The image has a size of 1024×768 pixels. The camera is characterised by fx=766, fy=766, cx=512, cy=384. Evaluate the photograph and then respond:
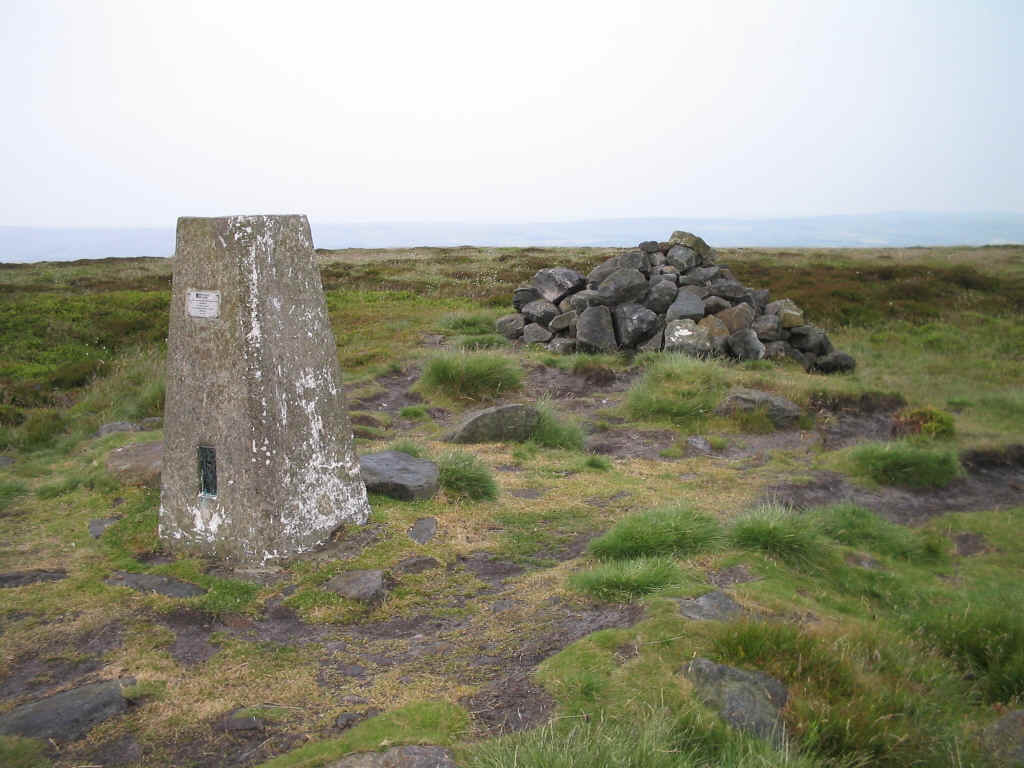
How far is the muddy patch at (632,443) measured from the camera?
1054 cm

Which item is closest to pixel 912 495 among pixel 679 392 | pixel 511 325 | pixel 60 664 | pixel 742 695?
pixel 679 392

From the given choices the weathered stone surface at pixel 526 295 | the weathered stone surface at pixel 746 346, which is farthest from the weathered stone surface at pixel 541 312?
the weathered stone surface at pixel 746 346

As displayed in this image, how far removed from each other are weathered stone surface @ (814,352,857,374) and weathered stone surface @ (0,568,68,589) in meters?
14.4

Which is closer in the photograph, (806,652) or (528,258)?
(806,652)

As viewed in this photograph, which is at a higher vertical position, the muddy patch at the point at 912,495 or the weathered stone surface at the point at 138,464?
the weathered stone surface at the point at 138,464

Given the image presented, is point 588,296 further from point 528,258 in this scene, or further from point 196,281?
point 528,258

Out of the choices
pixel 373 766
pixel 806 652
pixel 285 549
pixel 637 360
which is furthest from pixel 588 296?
pixel 373 766

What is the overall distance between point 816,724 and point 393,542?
3.68 m

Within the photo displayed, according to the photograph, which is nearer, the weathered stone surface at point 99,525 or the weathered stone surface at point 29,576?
the weathered stone surface at point 29,576

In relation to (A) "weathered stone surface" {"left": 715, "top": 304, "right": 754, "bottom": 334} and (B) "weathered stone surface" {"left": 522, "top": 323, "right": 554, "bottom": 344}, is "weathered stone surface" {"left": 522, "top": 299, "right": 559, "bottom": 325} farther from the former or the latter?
(A) "weathered stone surface" {"left": 715, "top": 304, "right": 754, "bottom": 334}

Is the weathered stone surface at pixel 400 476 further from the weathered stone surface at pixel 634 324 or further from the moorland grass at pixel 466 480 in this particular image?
the weathered stone surface at pixel 634 324

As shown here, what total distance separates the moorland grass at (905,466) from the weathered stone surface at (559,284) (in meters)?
9.21

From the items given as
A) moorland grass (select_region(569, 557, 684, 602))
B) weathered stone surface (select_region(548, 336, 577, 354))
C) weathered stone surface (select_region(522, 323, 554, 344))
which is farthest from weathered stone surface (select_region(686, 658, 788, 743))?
weathered stone surface (select_region(522, 323, 554, 344))

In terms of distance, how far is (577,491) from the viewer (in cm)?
838
